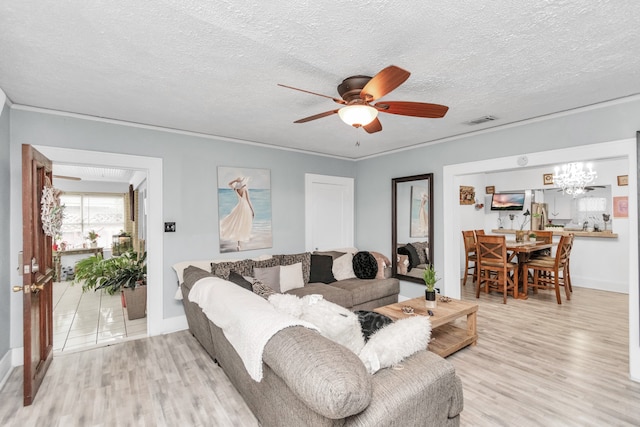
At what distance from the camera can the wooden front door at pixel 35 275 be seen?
219 cm

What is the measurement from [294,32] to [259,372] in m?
1.80

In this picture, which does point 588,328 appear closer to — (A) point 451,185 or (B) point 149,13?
(A) point 451,185

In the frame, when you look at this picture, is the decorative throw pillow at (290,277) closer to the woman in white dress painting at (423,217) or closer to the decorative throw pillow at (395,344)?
the woman in white dress painting at (423,217)

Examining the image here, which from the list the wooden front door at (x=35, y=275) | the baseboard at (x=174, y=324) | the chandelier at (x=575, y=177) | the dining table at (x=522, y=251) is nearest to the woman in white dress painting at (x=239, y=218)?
the baseboard at (x=174, y=324)

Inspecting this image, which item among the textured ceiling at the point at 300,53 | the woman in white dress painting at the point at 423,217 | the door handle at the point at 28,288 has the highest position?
the textured ceiling at the point at 300,53

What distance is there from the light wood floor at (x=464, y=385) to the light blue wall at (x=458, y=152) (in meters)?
1.52

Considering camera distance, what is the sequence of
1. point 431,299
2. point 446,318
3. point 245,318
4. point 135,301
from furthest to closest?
1. point 135,301
2. point 431,299
3. point 446,318
4. point 245,318

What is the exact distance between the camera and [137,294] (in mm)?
4094

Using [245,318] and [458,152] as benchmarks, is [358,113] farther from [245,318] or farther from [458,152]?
[458,152]

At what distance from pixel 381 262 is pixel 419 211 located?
0.94 metres

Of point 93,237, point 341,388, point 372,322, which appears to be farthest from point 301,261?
point 93,237

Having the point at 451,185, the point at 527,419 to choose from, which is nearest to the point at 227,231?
the point at 451,185

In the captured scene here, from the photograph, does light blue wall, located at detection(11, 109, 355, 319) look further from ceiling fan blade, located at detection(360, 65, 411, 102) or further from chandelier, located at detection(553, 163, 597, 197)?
chandelier, located at detection(553, 163, 597, 197)

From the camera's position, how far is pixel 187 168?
370cm
